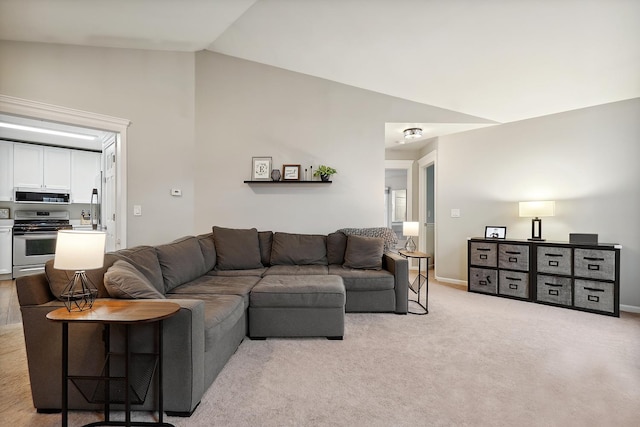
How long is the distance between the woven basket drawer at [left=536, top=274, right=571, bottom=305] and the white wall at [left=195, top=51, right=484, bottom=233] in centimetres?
202

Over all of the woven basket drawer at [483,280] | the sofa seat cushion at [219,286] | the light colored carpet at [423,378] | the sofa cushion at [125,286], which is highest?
the sofa cushion at [125,286]

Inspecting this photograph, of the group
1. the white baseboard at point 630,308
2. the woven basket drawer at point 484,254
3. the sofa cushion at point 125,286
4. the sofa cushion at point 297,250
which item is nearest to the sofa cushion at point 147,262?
the sofa cushion at point 125,286

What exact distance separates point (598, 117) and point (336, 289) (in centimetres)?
380

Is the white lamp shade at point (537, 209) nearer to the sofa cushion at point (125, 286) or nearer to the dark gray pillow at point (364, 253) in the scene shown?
the dark gray pillow at point (364, 253)

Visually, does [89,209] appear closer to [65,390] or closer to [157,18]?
[157,18]

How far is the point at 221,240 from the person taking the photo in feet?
11.6

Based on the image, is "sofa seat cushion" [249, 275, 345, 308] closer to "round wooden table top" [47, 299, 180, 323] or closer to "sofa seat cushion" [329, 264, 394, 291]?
"sofa seat cushion" [329, 264, 394, 291]

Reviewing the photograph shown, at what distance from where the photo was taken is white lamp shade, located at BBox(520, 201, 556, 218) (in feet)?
12.4

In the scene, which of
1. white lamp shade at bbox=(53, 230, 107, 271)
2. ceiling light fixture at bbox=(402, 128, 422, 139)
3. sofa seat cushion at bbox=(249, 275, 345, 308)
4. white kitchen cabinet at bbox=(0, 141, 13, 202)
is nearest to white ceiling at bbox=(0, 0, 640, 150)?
ceiling light fixture at bbox=(402, 128, 422, 139)

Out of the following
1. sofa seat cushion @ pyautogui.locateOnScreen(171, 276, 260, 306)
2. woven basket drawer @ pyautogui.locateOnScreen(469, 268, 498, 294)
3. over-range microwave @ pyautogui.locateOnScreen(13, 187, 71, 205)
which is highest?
over-range microwave @ pyautogui.locateOnScreen(13, 187, 71, 205)

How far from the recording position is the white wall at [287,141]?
4.19 m

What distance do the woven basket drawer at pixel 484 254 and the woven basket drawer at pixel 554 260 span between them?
48cm

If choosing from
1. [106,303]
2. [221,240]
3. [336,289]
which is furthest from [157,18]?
[336,289]

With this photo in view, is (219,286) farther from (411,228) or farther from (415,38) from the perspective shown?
(415,38)
